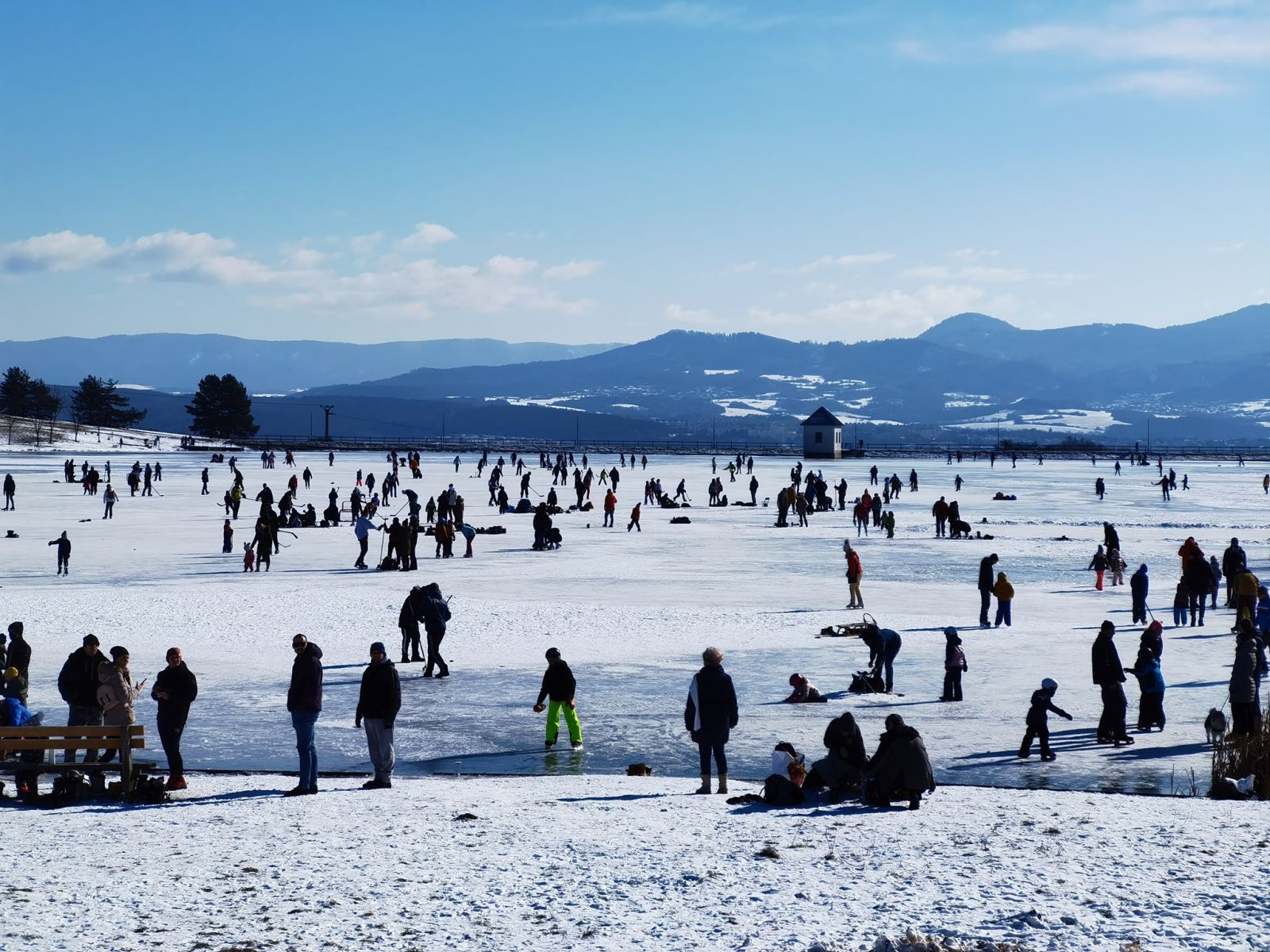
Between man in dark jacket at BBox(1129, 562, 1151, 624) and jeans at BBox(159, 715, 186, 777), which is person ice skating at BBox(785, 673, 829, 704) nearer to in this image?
jeans at BBox(159, 715, 186, 777)

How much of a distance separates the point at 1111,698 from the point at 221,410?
11315cm

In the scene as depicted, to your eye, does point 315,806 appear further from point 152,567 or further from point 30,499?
point 30,499

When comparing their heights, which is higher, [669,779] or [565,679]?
[565,679]

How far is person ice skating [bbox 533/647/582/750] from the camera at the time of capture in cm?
1212

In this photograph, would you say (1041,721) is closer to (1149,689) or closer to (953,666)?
(1149,689)

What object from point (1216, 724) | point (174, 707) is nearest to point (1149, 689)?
point (1216, 724)

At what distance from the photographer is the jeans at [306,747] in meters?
10.2

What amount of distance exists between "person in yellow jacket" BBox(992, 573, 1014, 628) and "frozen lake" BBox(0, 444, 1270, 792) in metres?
0.40

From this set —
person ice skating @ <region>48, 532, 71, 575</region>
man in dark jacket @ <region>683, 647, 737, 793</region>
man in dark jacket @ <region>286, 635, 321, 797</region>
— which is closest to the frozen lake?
person ice skating @ <region>48, 532, 71, 575</region>

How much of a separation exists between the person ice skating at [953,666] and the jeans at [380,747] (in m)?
6.46

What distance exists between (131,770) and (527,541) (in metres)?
23.2

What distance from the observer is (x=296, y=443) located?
11425 centimetres

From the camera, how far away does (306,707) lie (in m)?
10.3

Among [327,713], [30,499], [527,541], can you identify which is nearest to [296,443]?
[30,499]
